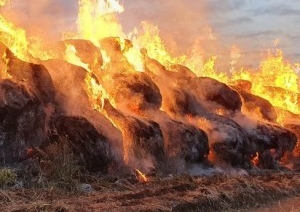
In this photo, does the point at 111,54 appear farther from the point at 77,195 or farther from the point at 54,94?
the point at 77,195

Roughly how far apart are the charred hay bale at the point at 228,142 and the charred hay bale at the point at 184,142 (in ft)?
5.39

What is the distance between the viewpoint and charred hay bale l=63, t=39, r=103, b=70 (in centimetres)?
3225

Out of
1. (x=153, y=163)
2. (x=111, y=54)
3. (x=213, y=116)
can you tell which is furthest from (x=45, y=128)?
(x=213, y=116)

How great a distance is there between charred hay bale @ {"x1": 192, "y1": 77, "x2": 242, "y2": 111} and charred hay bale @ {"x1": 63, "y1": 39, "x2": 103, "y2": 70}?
27.9 feet

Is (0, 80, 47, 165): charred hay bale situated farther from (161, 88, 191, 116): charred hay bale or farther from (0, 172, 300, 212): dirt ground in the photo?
(161, 88, 191, 116): charred hay bale

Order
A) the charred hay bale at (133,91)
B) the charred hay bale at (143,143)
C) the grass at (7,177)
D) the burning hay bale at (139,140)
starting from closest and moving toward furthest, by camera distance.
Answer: the grass at (7,177) → the burning hay bale at (139,140) → the charred hay bale at (143,143) → the charred hay bale at (133,91)

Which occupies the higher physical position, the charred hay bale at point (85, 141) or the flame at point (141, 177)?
the charred hay bale at point (85, 141)

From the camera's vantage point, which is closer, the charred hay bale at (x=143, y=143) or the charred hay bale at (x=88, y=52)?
the charred hay bale at (x=143, y=143)

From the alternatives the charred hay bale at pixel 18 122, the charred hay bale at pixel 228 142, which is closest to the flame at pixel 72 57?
the charred hay bale at pixel 18 122

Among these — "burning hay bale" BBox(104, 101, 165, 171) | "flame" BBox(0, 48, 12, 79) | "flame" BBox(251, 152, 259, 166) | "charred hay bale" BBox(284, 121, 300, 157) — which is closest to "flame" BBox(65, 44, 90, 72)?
"burning hay bale" BBox(104, 101, 165, 171)

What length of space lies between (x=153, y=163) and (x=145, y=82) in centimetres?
720

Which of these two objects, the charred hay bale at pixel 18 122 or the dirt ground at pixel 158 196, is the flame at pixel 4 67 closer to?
the charred hay bale at pixel 18 122

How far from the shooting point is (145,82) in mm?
32438

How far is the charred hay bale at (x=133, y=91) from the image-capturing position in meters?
31.3
